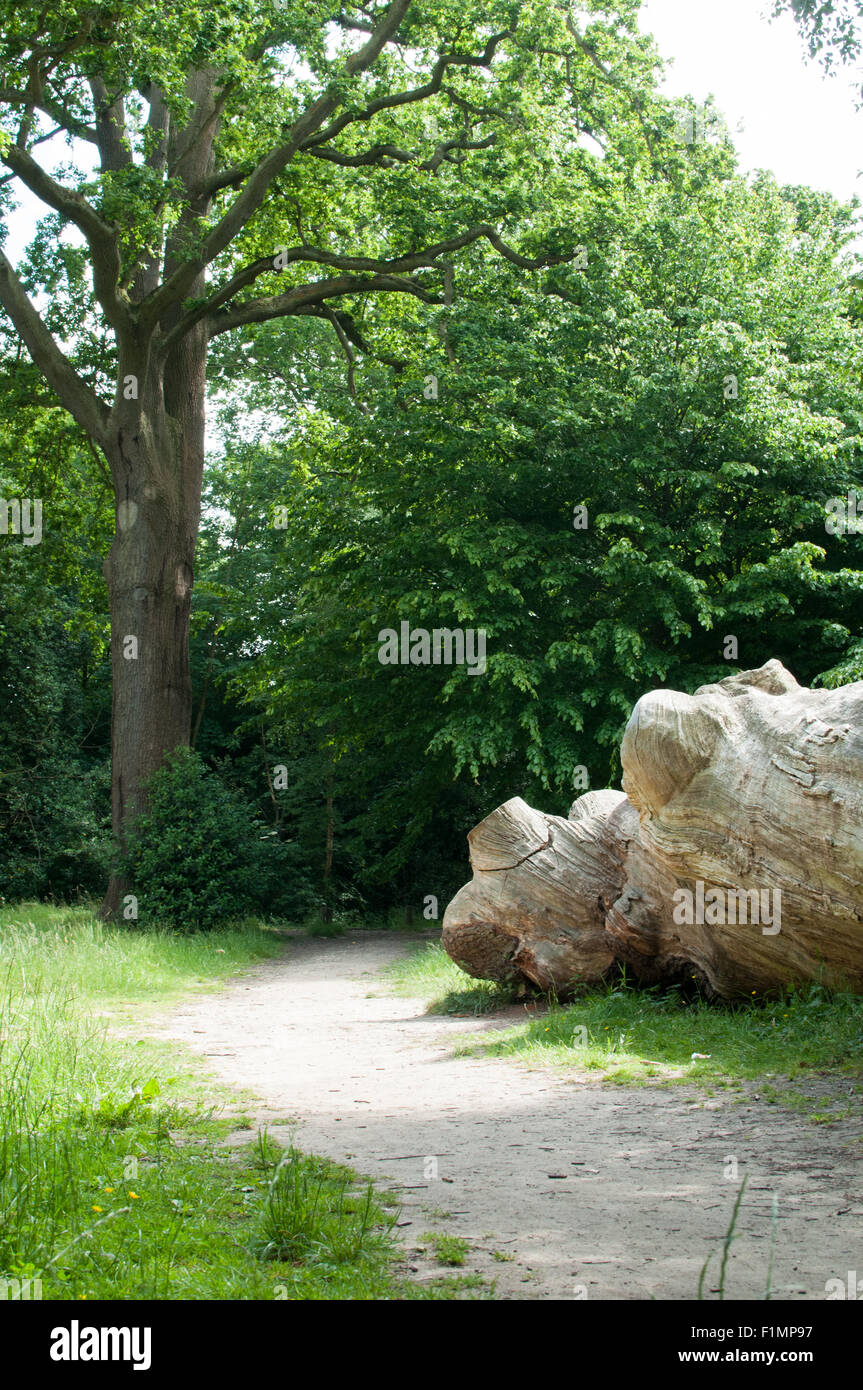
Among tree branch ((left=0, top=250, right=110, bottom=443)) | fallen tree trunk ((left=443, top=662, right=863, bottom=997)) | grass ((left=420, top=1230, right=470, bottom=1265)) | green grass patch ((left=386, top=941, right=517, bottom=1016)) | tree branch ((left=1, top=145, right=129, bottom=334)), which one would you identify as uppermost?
tree branch ((left=1, top=145, right=129, bottom=334))

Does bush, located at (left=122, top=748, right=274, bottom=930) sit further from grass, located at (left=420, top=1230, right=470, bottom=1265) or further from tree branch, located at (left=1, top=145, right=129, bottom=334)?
grass, located at (left=420, top=1230, right=470, bottom=1265)

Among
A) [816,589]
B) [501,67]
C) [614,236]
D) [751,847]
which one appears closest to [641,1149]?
[751,847]

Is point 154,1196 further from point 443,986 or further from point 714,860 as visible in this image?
point 443,986

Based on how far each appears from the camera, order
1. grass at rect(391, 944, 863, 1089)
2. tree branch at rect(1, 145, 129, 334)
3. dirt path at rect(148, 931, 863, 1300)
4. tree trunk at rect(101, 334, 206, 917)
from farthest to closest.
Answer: tree trunk at rect(101, 334, 206, 917)
tree branch at rect(1, 145, 129, 334)
grass at rect(391, 944, 863, 1089)
dirt path at rect(148, 931, 863, 1300)

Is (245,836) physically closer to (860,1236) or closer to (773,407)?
(773,407)

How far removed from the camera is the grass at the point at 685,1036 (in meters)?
7.22

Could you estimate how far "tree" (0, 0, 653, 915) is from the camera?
16.9 metres

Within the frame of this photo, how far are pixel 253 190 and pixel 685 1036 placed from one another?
44.8ft

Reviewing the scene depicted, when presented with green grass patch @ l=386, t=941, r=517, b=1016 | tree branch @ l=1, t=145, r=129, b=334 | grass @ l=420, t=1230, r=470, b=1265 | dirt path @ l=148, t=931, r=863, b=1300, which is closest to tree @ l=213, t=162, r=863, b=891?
green grass patch @ l=386, t=941, r=517, b=1016

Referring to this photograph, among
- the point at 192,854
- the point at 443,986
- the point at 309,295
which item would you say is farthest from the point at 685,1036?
the point at 309,295

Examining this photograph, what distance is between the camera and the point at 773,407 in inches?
613

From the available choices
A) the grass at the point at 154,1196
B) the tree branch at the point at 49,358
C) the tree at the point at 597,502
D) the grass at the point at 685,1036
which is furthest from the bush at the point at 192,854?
the grass at the point at 154,1196

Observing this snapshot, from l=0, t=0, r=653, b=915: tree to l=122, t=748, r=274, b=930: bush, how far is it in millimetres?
618

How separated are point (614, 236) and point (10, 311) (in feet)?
30.7
